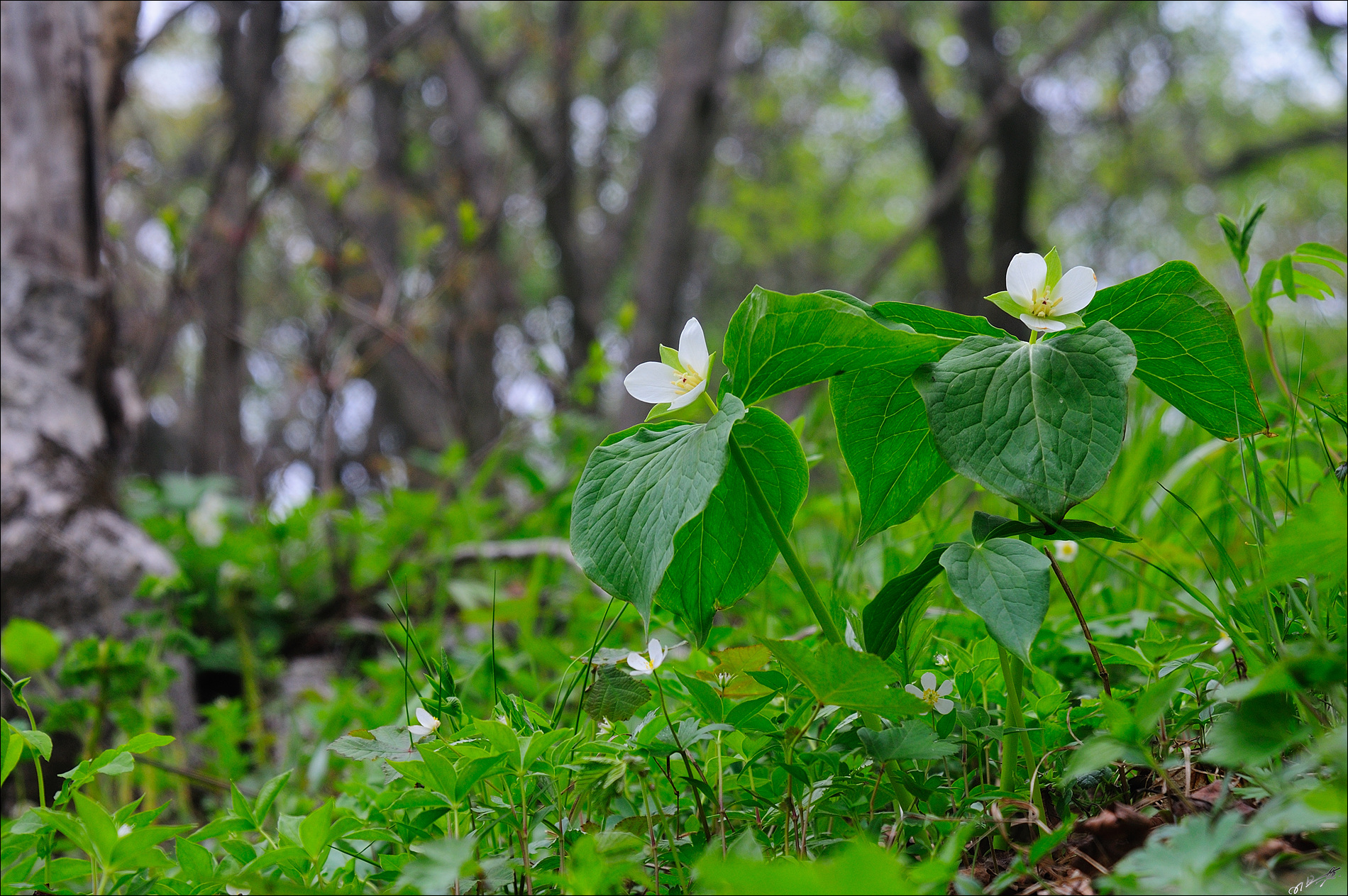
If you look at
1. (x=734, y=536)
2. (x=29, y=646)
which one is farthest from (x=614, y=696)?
(x=29, y=646)

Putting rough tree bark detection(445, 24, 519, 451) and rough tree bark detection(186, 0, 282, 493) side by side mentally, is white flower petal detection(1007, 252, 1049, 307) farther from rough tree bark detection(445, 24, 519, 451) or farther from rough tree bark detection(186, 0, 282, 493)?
rough tree bark detection(186, 0, 282, 493)

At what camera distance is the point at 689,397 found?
818 mm

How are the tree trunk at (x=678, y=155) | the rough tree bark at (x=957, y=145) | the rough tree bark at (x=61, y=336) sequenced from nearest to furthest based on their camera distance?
the rough tree bark at (x=61, y=336) < the tree trunk at (x=678, y=155) < the rough tree bark at (x=957, y=145)

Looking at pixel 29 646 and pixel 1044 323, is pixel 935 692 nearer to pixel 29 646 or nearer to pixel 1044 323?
pixel 1044 323

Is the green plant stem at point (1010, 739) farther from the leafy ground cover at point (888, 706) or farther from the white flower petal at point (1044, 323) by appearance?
the white flower petal at point (1044, 323)

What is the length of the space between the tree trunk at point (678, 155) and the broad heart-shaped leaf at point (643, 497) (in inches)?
161

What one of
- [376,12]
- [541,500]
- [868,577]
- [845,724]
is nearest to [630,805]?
[845,724]

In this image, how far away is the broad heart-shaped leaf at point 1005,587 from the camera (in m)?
0.65

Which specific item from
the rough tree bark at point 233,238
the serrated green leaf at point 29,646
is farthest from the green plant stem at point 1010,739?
the rough tree bark at point 233,238

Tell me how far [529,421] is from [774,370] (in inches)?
74.6

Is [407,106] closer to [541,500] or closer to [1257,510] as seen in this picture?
[541,500]

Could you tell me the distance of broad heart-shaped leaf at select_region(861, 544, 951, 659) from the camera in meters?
0.76

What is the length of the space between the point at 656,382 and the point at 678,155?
14.4 feet

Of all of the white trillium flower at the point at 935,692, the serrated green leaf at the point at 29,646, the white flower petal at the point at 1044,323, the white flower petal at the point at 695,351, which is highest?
the white flower petal at the point at 1044,323
